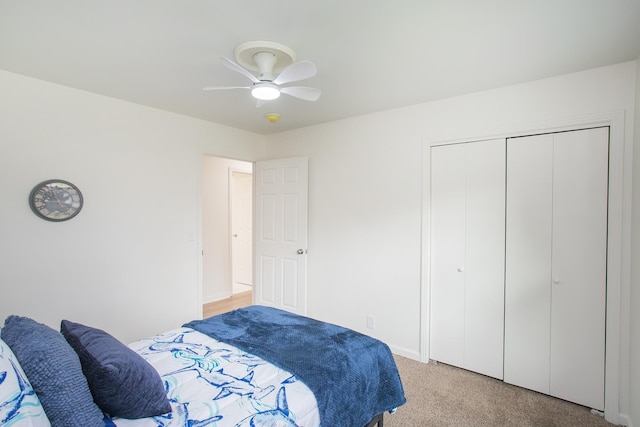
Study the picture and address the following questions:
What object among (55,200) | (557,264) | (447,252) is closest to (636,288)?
(557,264)

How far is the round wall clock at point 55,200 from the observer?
2398 millimetres

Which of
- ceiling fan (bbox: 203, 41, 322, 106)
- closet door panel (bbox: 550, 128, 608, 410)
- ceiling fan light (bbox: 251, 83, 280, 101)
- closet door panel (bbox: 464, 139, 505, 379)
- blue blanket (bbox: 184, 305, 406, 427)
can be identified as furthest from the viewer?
closet door panel (bbox: 464, 139, 505, 379)

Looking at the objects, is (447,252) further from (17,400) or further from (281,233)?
(17,400)

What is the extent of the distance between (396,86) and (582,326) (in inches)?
88.7

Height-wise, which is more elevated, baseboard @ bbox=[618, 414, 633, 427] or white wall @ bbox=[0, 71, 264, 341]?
white wall @ bbox=[0, 71, 264, 341]

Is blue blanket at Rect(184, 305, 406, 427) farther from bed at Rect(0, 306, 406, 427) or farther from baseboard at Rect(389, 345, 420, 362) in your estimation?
baseboard at Rect(389, 345, 420, 362)

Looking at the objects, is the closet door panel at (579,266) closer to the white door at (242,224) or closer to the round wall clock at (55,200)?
the round wall clock at (55,200)

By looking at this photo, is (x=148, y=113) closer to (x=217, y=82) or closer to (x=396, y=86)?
(x=217, y=82)

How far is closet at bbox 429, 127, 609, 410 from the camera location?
2223mm

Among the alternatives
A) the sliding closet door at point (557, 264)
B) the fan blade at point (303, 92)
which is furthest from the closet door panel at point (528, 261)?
the fan blade at point (303, 92)

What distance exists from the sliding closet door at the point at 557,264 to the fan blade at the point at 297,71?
1.77 m

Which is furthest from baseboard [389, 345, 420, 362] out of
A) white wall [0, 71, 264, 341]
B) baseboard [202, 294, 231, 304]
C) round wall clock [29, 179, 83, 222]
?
round wall clock [29, 179, 83, 222]

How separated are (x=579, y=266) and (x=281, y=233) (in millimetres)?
2858

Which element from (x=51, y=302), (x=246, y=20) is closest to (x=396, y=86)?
(x=246, y=20)
